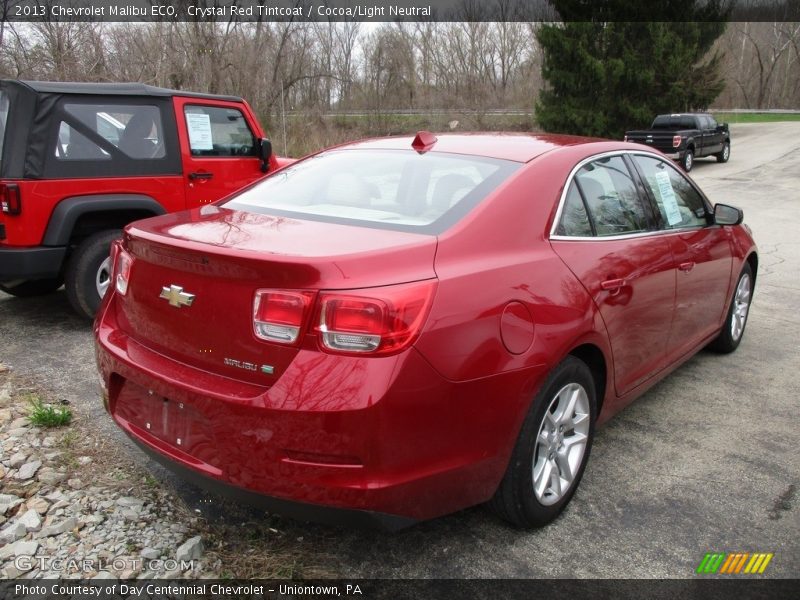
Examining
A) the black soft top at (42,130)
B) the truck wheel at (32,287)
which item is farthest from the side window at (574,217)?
the truck wheel at (32,287)

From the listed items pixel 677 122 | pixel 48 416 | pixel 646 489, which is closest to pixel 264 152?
pixel 48 416

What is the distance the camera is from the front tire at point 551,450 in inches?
100

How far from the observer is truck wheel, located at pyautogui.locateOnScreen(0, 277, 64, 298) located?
5.74m

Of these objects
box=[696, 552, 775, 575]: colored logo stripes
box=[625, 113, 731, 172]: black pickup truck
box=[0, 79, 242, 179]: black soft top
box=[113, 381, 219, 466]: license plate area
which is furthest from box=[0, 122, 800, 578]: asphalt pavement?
box=[625, 113, 731, 172]: black pickup truck

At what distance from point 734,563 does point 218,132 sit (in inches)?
219

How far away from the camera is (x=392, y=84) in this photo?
108 feet

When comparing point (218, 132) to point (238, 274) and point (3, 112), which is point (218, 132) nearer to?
point (3, 112)

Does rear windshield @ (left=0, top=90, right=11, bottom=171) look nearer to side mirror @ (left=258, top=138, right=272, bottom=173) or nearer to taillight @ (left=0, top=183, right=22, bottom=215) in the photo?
taillight @ (left=0, top=183, right=22, bottom=215)

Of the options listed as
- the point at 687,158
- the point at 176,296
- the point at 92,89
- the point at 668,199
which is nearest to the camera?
the point at 176,296

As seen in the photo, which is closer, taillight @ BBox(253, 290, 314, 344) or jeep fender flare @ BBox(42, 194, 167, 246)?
taillight @ BBox(253, 290, 314, 344)

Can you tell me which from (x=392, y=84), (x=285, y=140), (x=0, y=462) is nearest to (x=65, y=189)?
(x=0, y=462)

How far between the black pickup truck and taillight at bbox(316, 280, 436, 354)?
18.4 metres

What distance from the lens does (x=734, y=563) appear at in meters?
2.61

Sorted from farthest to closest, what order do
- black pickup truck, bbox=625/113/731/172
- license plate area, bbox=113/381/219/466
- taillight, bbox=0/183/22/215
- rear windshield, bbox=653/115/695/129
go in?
1. rear windshield, bbox=653/115/695/129
2. black pickup truck, bbox=625/113/731/172
3. taillight, bbox=0/183/22/215
4. license plate area, bbox=113/381/219/466
